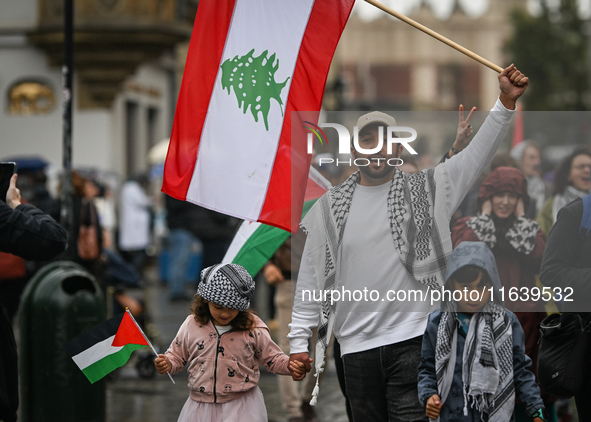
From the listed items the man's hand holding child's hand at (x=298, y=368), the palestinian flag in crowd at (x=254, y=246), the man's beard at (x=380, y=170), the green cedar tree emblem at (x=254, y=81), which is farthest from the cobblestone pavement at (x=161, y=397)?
the green cedar tree emblem at (x=254, y=81)

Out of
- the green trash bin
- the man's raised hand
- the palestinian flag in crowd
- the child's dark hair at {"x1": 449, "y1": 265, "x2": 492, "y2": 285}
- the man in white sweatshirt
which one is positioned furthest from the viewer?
the green trash bin

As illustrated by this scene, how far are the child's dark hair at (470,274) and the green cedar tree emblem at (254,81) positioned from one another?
121 centimetres

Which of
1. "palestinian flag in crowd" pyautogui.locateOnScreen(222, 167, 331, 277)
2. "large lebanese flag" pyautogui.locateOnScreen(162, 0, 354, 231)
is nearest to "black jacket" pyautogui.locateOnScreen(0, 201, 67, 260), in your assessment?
"large lebanese flag" pyautogui.locateOnScreen(162, 0, 354, 231)

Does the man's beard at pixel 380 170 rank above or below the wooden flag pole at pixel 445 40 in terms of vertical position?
below

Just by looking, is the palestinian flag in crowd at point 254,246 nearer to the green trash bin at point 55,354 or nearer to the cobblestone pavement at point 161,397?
the green trash bin at point 55,354

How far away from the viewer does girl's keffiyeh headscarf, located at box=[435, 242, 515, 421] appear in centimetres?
397

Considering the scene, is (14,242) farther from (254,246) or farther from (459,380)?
(459,380)

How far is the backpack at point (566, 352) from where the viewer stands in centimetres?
419

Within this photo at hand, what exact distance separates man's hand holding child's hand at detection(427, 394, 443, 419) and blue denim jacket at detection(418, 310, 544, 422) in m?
0.04

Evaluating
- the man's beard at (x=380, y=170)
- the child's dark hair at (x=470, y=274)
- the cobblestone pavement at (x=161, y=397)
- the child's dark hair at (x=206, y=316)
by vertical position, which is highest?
the man's beard at (x=380, y=170)

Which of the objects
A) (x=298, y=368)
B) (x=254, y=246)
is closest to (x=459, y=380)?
(x=298, y=368)

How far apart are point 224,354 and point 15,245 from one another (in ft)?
3.80

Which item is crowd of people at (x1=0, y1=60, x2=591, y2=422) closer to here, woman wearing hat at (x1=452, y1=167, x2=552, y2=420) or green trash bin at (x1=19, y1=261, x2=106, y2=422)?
woman wearing hat at (x1=452, y1=167, x2=552, y2=420)

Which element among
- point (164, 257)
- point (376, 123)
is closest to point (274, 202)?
point (376, 123)
